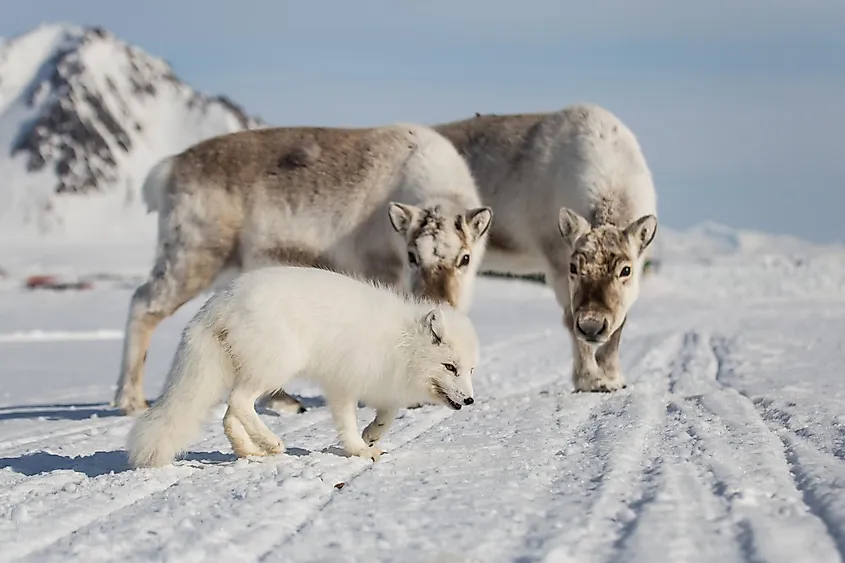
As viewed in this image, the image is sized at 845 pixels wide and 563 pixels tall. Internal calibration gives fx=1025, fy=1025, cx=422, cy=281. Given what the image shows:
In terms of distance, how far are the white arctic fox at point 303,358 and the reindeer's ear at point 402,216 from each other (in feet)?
8.54

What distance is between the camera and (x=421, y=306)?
5891 mm

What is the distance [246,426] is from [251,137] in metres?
5.10

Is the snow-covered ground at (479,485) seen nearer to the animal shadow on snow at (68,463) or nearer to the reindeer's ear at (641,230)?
the animal shadow on snow at (68,463)

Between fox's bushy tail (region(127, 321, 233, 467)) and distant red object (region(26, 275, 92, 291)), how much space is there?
106 ft

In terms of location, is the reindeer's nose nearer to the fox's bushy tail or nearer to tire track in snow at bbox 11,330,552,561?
tire track in snow at bbox 11,330,552,561

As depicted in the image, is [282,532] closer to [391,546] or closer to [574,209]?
[391,546]

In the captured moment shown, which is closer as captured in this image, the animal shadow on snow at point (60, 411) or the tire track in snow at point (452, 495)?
the tire track in snow at point (452, 495)

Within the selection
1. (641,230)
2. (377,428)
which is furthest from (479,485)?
(641,230)

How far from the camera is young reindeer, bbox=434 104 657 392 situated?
26.9 ft

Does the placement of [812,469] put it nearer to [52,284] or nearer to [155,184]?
[155,184]

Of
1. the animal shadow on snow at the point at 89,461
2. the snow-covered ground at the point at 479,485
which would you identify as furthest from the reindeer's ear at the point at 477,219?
the animal shadow on snow at the point at 89,461

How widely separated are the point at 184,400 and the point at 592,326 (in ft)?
12.2

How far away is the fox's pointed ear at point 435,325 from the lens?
5.46 metres

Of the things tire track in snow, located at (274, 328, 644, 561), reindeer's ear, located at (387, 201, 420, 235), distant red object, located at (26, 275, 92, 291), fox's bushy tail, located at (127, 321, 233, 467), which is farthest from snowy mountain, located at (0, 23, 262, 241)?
fox's bushy tail, located at (127, 321, 233, 467)
